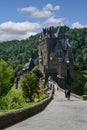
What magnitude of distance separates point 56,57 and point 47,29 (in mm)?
10823

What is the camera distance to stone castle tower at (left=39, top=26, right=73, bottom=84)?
113875 millimetres

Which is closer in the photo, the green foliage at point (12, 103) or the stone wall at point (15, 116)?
the stone wall at point (15, 116)

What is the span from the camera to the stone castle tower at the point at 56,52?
11388 centimetres

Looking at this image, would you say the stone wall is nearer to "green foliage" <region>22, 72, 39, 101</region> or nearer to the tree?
"green foliage" <region>22, 72, 39, 101</region>

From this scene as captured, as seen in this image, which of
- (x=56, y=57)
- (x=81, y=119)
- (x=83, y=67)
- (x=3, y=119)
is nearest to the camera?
(x=3, y=119)

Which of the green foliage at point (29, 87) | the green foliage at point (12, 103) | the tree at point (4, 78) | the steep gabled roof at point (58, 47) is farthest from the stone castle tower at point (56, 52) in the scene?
the green foliage at point (12, 103)

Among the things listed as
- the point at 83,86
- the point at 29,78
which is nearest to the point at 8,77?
the point at 29,78

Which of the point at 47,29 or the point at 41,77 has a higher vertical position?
the point at 47,29

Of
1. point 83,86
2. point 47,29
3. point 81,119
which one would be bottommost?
point 83,86

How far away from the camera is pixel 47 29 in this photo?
120 m

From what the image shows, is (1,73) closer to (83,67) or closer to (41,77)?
(41,77)

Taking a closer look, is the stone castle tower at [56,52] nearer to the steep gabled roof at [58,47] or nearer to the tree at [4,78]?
the steep gabled roof at [58,47]

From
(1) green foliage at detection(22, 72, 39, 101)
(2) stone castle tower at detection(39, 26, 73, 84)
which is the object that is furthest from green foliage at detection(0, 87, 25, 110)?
(2) stone castle tower at detection(39, 26, 73, 84)

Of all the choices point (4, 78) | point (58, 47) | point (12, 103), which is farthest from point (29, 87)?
point (58, 47)
